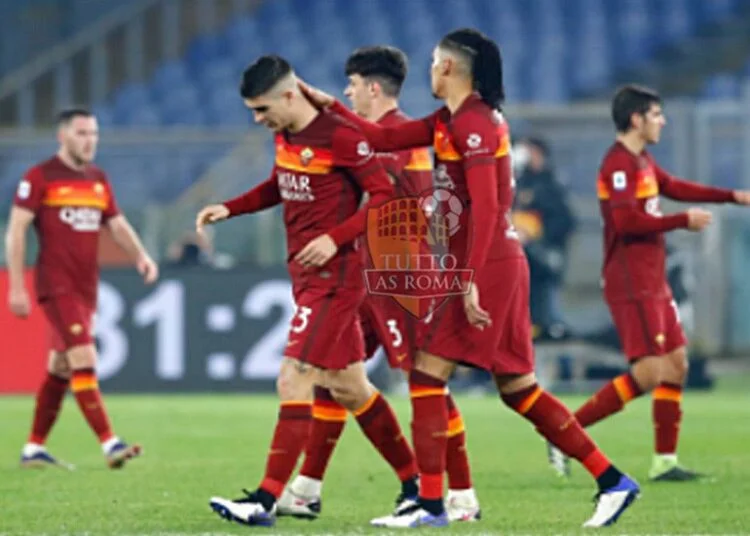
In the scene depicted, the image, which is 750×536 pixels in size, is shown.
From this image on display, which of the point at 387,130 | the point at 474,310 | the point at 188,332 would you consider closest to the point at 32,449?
the point at 387,130

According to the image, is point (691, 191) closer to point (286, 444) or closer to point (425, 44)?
point (286, 444)

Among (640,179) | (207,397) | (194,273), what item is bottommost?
(207,397)

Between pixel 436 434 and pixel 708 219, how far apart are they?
2.50 metres

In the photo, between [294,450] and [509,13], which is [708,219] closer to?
[294,450]

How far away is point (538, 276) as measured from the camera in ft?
58.3

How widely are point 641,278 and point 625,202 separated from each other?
491 mm

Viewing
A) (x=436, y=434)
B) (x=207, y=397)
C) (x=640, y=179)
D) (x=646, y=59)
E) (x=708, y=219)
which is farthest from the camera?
(x=646, y=59)

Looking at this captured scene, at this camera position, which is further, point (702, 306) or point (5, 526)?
point (702, 306)

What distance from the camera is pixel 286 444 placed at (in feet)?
25.4

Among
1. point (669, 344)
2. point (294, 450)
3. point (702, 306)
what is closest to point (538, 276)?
point (702, 306)

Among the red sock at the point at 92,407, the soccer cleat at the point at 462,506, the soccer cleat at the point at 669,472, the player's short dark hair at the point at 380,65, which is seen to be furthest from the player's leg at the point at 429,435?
the red sock at the point at 92,407

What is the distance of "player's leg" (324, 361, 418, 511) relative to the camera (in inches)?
328

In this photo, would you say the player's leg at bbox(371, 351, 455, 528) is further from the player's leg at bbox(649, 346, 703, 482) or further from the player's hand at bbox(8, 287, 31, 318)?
the player's hand at bbox(8, 287, 31, 318)

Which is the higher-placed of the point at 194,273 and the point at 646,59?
the point at 646,59
